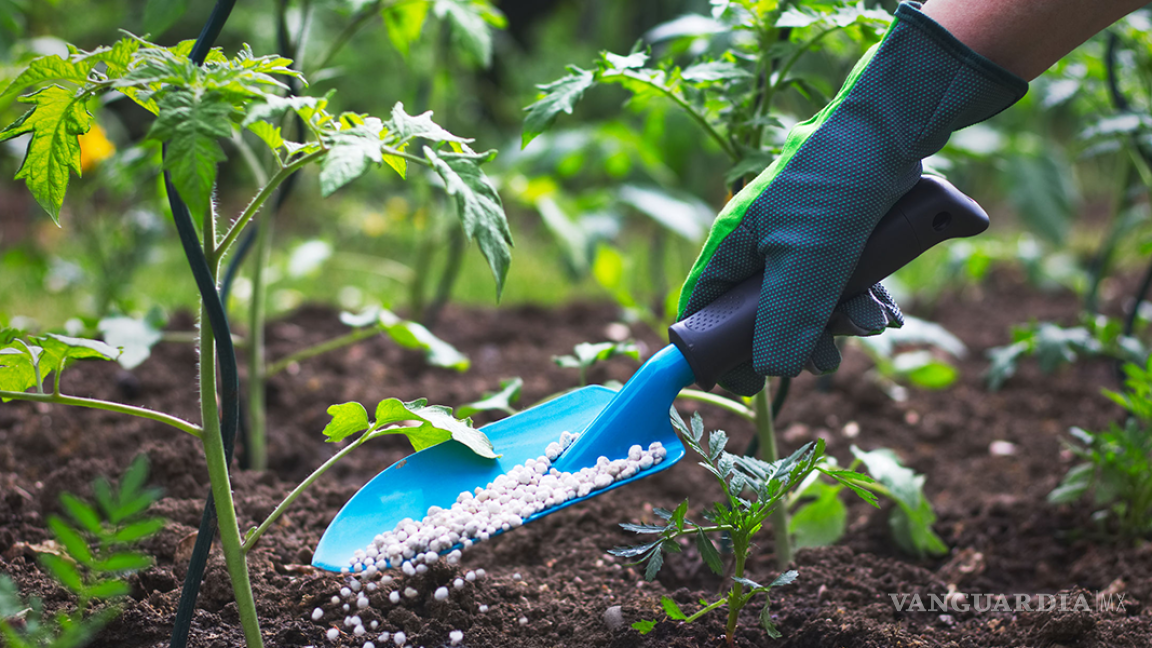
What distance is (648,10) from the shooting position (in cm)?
348

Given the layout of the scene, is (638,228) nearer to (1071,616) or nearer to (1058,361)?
(1058,361)

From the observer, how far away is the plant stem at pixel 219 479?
0.87m

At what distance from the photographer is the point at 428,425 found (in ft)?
3.25

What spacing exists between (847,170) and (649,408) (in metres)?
0.40

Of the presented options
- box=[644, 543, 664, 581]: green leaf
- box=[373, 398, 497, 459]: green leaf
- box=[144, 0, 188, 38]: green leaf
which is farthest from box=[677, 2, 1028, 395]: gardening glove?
box=[144, 0, 188, 38]: green leaf

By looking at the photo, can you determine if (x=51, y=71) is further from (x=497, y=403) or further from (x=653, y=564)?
(x=653, y=564)

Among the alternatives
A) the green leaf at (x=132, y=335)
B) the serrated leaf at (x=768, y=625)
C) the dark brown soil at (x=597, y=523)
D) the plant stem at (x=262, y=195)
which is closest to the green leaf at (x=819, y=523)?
the dark brown soil at (x=597, y=523)

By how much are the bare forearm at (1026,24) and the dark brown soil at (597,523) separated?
726 mm

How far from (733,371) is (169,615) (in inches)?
31.3

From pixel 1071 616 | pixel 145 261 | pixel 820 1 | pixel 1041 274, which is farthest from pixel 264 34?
pixel 1071 616

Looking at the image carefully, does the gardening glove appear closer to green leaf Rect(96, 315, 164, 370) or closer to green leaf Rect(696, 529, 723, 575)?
green leaf Rect(696, 529, 723, 575)

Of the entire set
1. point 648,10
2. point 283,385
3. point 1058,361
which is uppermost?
point 648,10

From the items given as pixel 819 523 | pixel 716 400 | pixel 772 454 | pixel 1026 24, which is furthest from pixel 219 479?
pixel 1026 24

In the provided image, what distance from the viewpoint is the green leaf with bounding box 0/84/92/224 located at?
2.72ft
